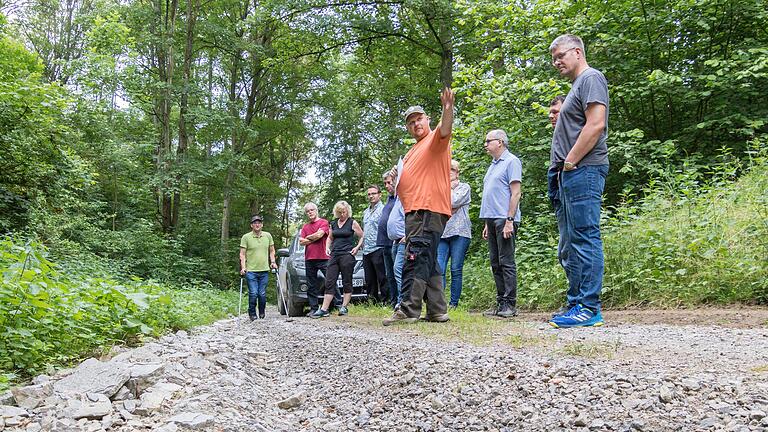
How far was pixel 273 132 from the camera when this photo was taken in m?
24.3

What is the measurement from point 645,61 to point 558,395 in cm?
933

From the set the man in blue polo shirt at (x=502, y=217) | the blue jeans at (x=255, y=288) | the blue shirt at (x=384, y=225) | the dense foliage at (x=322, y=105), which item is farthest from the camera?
the blue jeans at (x=255, y=288)

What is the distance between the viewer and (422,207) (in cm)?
509

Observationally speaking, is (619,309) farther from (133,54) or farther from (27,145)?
(133,54)

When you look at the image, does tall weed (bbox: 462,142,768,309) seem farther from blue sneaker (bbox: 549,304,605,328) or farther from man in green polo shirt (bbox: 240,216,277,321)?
man in green polo shirt (bbox: 240,216,277,321)

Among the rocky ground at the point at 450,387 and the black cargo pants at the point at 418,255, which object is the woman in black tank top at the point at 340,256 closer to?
the black cargo pants at the point at 418,255

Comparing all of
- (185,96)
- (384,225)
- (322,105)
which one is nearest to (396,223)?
(384,225)

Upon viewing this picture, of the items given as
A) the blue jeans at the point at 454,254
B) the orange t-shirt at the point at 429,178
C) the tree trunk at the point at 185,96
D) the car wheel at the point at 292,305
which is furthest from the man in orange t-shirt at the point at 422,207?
the tree trunk at the point at 185,96

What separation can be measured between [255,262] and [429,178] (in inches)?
207

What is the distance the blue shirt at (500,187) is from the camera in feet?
19.7

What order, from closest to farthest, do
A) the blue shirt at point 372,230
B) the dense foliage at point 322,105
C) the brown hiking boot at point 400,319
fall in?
the brown hiking boot at point 400,319 → the blue shirt at point 372,230 → the dense foliage at point 322,105

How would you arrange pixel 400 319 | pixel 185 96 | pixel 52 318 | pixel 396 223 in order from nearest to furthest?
pixel 52 318 < pixel 400 319 < pixel 396 223 < pixel 185 96

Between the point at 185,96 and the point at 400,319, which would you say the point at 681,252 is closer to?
the point at 400,319

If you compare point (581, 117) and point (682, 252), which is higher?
point (581, 117)
